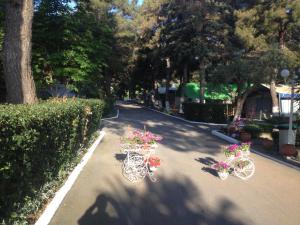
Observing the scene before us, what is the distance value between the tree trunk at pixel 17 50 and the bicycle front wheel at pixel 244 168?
19.6 ft

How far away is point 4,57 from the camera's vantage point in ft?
33.0

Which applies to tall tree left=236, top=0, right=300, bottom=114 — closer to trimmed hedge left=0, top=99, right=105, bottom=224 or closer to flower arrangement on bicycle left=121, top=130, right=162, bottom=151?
flower arrangement on bicycle left=121, top=130, right=162, bottom=151

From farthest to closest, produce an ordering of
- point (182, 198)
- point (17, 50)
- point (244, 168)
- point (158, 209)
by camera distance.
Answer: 1. point (17, 50)
2. point (244, 168)
3. point (182, 198)
4. point (158, 209)

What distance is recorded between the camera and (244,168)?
9484 mm

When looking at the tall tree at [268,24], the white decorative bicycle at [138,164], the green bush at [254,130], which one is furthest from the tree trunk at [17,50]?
the tall tree at [268,24]

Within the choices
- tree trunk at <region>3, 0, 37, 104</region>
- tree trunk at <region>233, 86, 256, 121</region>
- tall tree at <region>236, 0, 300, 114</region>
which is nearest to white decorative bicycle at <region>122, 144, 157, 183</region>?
tree trunk at <region>3, 0, 37, 104</region>

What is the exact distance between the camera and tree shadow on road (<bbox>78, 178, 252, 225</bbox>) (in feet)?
20.3

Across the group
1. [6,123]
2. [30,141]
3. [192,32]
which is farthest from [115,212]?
[192,32]

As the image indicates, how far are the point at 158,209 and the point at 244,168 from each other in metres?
3.53

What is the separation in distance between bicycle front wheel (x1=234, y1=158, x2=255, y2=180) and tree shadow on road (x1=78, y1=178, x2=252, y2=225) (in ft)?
5.55

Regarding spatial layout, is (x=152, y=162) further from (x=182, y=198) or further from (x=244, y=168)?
(x=244, y=168)

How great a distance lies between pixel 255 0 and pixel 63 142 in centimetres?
2739

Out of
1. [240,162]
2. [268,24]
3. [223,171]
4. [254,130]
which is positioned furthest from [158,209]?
[268,24]

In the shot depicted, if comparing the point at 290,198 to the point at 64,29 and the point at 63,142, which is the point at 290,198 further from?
the point at 64,29
